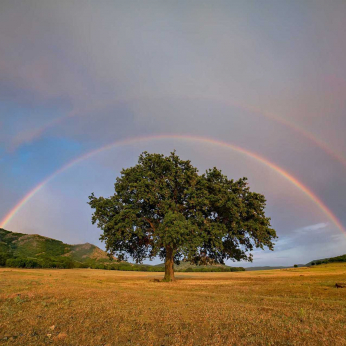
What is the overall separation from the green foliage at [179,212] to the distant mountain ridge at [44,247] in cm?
6641

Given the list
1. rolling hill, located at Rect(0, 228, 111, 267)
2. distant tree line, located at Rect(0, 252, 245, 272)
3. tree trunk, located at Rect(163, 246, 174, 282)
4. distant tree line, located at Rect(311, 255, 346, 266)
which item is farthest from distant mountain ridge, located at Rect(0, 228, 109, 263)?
distant tree line, located at Rect(311, 255, 346, 266)

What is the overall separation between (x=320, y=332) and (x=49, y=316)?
366 inches

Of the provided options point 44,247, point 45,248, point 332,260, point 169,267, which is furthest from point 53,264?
point 332,260

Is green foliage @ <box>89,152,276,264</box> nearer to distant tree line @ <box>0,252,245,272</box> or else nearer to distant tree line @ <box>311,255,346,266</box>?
distant tree line @ <box>0,252,245,272</box>

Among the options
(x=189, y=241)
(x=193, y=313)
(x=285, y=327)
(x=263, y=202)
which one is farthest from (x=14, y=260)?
(x=285, y=327)

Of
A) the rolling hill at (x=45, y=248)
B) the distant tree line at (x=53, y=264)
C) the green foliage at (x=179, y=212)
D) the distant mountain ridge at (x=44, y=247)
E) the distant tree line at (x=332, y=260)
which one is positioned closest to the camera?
the green foliage at (x=179, y=212)

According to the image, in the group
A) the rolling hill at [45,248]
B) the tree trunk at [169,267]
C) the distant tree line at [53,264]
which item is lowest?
the tree trunk at [169,267]

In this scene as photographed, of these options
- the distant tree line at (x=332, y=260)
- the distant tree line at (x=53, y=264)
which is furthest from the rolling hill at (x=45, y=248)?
the distant tree line at (x=332, y=260)

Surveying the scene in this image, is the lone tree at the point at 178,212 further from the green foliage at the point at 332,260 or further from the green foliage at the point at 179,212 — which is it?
the green foliage at the point at 332,260

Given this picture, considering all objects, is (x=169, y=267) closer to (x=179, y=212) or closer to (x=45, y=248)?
(x=179, y=212)

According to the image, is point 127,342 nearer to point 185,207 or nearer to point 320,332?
point 320,332

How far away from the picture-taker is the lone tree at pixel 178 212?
106ft

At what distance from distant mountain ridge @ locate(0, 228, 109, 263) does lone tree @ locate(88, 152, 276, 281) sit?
66.3 metres

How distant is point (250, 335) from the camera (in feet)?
23.1
